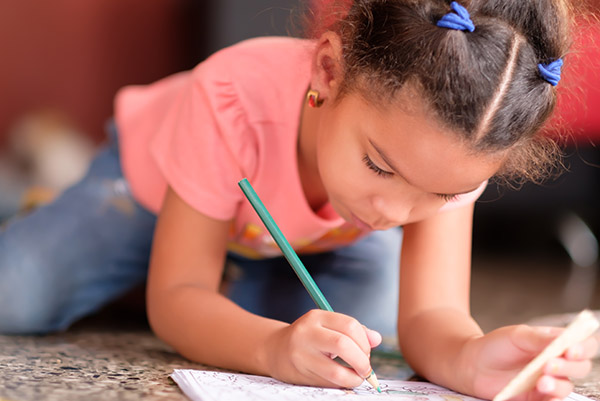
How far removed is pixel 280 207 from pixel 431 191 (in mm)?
249

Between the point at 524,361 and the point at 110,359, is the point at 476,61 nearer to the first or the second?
the point at 524,361

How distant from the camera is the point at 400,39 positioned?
1.87 feet

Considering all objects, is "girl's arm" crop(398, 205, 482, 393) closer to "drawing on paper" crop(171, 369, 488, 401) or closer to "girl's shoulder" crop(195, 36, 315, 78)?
"drawing on paper" crop(171, 369, 488, 401)

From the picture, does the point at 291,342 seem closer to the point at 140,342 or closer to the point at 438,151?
the point at 438,151

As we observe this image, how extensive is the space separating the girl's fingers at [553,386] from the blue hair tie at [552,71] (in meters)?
0.23

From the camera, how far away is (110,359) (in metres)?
0.71

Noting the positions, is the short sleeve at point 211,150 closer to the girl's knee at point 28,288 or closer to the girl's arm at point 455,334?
the girl's arm at point 455,334

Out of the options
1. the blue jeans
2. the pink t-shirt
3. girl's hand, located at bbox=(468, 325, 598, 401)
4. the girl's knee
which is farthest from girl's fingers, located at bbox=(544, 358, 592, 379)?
the girl's knee

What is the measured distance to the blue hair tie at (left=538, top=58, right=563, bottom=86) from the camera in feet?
1.87

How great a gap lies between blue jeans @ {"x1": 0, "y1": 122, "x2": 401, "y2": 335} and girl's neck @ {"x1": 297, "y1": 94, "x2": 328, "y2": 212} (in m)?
0.22

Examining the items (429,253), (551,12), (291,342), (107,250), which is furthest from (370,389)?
(107,250)

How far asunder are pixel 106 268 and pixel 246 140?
0.35 m

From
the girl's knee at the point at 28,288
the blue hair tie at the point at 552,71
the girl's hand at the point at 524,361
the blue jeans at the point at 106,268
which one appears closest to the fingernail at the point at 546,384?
the girl's hand at the point at 524,361

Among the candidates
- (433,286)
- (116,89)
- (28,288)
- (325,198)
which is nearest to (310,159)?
(325,198)
